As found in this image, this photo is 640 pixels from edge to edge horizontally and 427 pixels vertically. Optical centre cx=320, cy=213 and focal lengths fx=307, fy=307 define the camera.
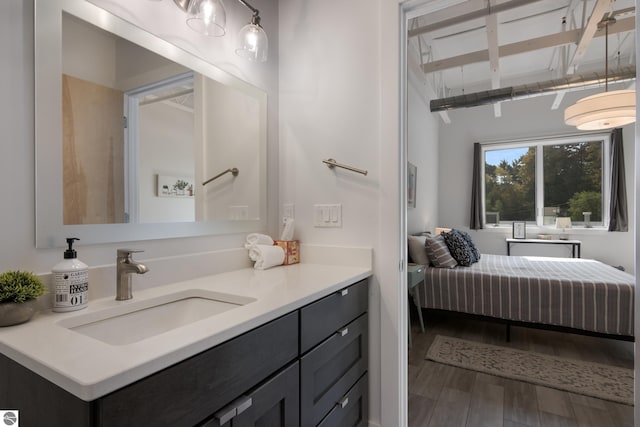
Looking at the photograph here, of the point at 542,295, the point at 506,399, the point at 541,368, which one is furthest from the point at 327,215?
the point at 542,295

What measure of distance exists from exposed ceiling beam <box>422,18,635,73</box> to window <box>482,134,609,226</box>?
2.13 m

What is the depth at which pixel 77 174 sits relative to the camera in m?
0.97

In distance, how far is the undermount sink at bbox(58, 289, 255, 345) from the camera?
0.87m

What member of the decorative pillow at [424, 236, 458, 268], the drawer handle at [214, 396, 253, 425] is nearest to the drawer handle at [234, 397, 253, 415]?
the drawer handle at [214, 396, 253, 425]

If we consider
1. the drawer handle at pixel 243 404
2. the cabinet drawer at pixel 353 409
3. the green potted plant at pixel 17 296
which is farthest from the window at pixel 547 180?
the green potted plant at pixel 17 296

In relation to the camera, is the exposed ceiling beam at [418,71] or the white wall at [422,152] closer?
the exposed ceiling beam at [418,71]

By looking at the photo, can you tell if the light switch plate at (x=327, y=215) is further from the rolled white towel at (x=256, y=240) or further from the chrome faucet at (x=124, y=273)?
the chrome faucet at (x=124, y=273)

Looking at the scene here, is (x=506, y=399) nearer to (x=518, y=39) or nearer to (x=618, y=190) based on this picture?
(x=518, y=39)

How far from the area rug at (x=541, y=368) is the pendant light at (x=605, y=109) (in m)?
1.98

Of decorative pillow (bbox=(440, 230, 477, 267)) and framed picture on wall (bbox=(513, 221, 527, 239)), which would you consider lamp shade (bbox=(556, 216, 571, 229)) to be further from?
decorative pillow (bbox=(440, 230, 477, 267))

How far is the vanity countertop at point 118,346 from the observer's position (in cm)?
52

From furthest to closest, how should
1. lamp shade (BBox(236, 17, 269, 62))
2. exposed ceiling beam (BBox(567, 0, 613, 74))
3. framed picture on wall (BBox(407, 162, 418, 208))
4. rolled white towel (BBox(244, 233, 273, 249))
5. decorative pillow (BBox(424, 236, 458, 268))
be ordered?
framed picture on wall (BBox(407, 162, 418, 208))
decorative pillow (BBox(424, 236, 458, 268))
exposed ceiling beam (BBox(567, 0, 613, 74))
rolled white towel (BBox(244, 233, 273, 249))
lamp shade (BBox(236, 17, 269, 62))

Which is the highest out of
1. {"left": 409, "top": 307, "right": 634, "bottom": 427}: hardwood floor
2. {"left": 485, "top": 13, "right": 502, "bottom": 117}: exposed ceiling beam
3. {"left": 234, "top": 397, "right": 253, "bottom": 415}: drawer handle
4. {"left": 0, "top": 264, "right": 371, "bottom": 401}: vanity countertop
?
{"left": 485, "top": 13, "right": 502, "bottom": 117}: exposed ceiling beam

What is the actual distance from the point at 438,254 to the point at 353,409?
2127 millimetres
